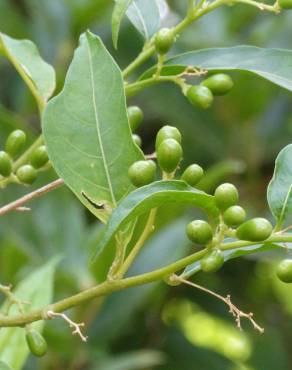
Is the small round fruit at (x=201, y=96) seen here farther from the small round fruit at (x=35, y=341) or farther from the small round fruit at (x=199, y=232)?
the small round fruit at (x=35, y=341)

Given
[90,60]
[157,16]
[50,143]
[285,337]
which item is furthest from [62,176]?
[285,337]

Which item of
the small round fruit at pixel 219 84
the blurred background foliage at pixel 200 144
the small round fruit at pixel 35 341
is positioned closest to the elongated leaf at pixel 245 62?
the small round fruit at pixel 219 84

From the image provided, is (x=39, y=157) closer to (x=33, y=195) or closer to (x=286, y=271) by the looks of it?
(x=33, y=195)

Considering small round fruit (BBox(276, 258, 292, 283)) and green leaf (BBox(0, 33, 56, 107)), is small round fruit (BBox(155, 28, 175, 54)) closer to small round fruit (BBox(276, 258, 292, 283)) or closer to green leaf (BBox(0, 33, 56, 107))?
green leaf (BBox(0, 33, 56, 107))

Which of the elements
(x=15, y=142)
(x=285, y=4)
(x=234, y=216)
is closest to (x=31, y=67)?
(x=15, y=142)

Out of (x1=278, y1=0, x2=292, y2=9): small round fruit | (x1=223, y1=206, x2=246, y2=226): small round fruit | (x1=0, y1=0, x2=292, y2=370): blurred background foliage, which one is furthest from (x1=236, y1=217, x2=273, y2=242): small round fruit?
(x1=0, y1=0, x2=292, y2=370): blurred background foliage

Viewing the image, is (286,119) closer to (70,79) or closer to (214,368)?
(214,368)
